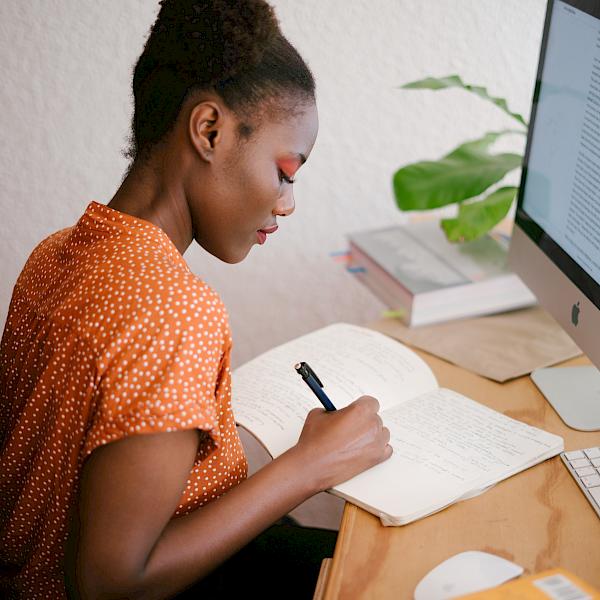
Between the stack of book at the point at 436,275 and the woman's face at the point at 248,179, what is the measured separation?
1.18 feet

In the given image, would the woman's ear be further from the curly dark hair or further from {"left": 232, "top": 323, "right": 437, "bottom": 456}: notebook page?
{"left": 232, "top": 323, "right": 437, "bottom": 456}: notebook page

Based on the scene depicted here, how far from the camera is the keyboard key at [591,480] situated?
2.64ft

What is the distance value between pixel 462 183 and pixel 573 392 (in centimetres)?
35

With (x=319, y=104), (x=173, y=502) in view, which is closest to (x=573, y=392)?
(x=173, y=502)

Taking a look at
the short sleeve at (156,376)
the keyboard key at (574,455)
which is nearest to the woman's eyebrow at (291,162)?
the short sleeve at (156,376)

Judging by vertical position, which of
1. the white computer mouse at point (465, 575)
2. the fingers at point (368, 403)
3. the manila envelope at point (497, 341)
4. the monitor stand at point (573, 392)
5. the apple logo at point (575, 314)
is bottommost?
the manila envelope at point (497, 341)

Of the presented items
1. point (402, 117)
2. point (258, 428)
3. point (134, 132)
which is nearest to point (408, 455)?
point (258, 428)

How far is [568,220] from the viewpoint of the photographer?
94 cm

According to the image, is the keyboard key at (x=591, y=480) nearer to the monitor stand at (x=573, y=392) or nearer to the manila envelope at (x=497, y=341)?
the monitor stand at (x=573, y=392)

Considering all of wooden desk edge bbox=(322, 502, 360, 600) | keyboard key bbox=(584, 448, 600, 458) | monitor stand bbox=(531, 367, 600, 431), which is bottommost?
monitor stand bbox=(531, 367, 600, 431)

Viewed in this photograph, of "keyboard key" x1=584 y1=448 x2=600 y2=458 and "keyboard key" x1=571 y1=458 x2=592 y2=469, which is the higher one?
"keyboard key" x1=584 y1=448 x2=600 y2=458

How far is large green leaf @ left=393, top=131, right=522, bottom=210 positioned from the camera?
114cm

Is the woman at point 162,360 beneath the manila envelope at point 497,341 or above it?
above

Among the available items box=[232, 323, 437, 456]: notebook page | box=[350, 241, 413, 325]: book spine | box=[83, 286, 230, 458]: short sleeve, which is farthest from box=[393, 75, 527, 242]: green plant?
box=[83, 286, 230, 458]: short sleeve
